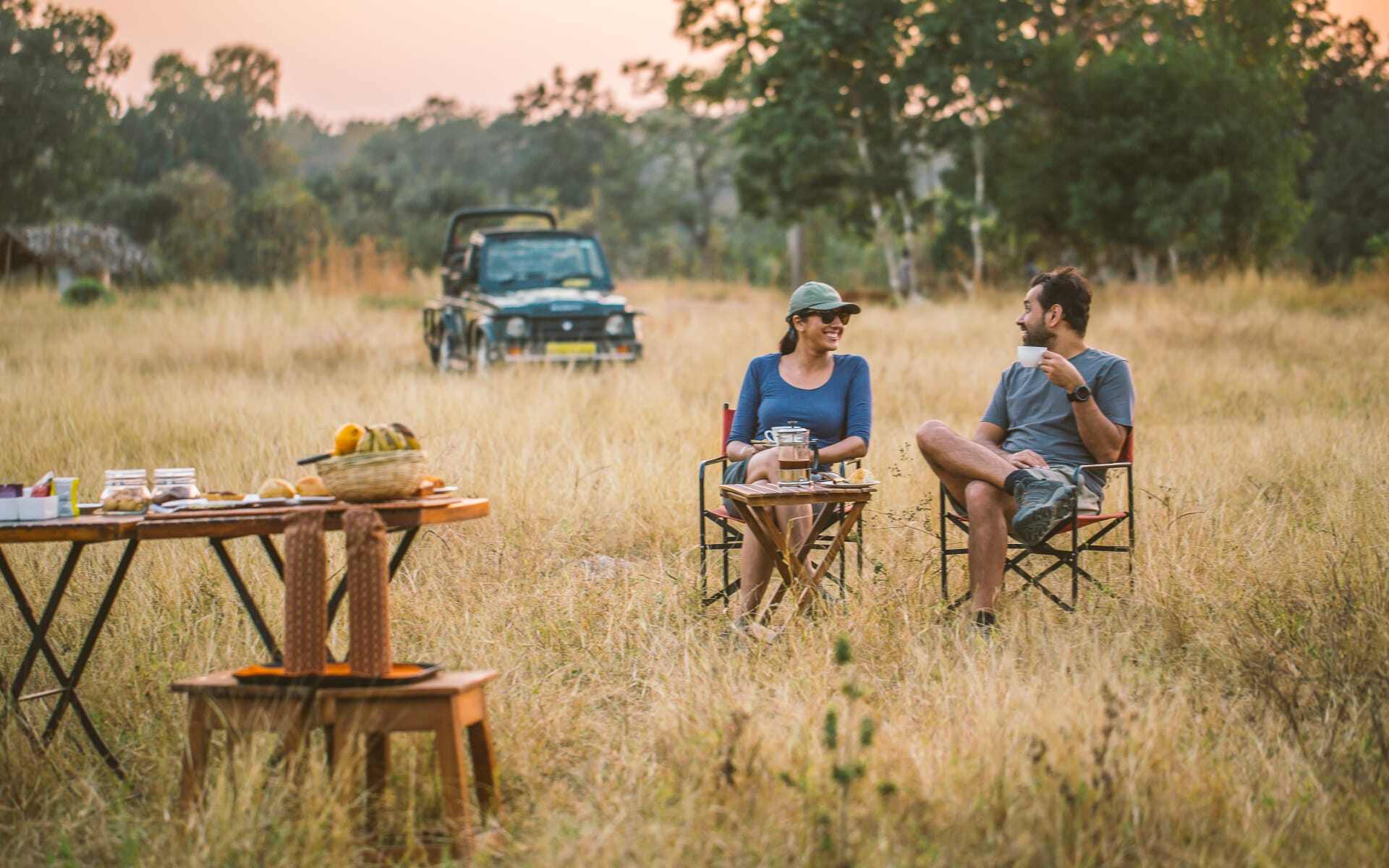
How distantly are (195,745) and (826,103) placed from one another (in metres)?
21.5

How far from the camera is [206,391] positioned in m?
11.5

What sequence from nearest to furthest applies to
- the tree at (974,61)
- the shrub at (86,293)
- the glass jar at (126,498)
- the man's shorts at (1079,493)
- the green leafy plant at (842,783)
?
the green leafy plant at (842,783) < the glass jar at (126,498) < the man's shorts at (1079,493) < the shrub at (86,293) < the tree at (974,61)

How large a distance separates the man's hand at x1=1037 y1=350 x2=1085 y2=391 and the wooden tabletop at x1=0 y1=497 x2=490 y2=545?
2.46 meters

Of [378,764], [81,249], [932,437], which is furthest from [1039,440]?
[81,249]

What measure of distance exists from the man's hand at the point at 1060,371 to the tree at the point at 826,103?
18.4 meters

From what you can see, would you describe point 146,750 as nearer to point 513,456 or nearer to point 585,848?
point 585,848

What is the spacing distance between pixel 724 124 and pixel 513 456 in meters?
42.6

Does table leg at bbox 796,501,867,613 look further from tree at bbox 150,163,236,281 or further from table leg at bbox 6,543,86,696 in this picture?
tree at bbox 150,163,236,281

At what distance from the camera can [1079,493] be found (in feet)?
16.5

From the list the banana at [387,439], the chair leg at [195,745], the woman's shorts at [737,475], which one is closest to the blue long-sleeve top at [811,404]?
the woman's shorts at [737,475]

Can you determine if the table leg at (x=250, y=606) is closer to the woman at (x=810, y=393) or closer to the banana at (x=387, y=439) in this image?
the banana at (x=387, y=439)

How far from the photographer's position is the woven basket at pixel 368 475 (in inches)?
137

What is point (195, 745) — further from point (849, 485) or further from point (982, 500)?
point (982, 500)

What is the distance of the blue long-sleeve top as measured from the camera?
18.3ft
